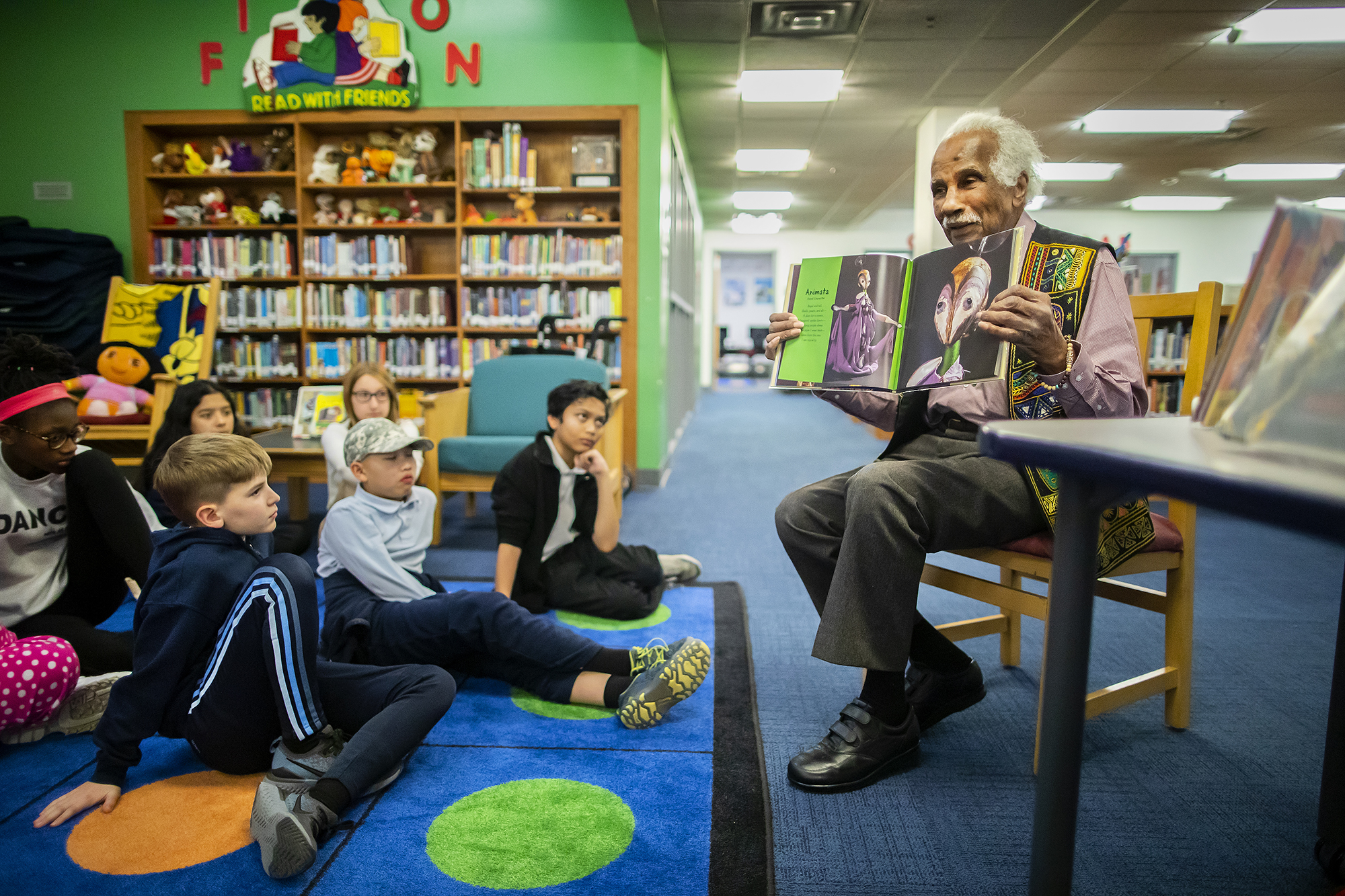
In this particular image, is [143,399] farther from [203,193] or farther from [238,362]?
[203,193]

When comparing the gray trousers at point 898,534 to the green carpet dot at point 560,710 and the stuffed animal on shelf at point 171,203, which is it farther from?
the stuffed animal on shelf at point 171,203

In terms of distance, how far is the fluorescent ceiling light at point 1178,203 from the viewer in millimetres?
9875

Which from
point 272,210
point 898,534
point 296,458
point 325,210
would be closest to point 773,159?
point 325,210

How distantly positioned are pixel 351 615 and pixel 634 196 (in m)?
3.42

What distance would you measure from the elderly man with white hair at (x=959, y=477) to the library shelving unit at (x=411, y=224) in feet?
10.2

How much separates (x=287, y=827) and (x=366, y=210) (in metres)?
4.37

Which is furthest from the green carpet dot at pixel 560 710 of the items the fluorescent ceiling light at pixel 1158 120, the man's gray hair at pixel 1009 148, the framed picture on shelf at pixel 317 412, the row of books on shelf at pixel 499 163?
the fluorescent ceiling light at pixel 1158 120

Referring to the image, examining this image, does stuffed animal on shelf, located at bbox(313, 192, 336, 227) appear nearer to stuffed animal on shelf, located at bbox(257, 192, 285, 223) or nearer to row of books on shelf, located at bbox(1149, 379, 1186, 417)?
stuffed animal on shelf, located at bbox(257, 192, 285, 223)

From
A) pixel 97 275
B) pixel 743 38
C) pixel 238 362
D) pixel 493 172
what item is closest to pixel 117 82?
pixel 97 275

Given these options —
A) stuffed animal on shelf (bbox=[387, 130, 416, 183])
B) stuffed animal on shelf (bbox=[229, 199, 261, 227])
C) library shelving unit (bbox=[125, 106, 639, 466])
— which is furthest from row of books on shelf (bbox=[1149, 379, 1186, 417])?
stuffed animal on shelf (bbox=[229, 199, 261, 227])

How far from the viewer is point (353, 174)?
454 centimetres

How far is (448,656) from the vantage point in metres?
1.68

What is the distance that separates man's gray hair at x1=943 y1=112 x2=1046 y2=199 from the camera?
1.50 metres

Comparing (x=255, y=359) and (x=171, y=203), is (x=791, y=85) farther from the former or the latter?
(x=171, y=203)
